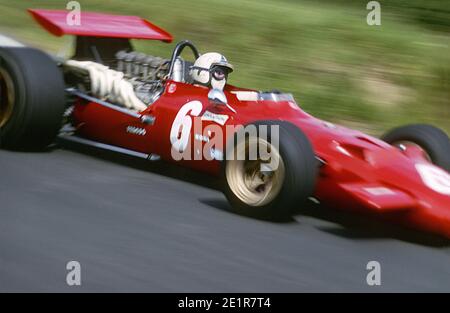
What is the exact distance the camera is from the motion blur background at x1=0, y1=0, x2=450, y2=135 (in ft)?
29.7

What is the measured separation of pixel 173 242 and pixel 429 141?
2.10 meters

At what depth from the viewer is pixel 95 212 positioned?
5.38 meters

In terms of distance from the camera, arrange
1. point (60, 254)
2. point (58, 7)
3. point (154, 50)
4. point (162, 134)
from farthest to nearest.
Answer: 1. point (58, 7)
2. point (154, 50)
3. point (162, 134)
4. point (60, 254)

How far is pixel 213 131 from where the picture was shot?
19.7 ft

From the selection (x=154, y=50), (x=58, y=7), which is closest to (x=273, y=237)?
(x=154, y=50)

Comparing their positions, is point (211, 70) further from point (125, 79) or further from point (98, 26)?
point (98, 26)

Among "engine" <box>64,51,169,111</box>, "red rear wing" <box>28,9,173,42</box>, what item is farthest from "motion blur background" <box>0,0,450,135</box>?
"engine" <box>64,51,169,111</box>

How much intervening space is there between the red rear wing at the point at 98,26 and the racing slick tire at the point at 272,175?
2.19m

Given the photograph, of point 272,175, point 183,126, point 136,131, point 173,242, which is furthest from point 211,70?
point 173,242

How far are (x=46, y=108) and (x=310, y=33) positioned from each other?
Answer: 490 cm

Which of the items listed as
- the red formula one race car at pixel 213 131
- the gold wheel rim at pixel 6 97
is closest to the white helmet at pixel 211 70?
the red formula one race car at pixel 213 131

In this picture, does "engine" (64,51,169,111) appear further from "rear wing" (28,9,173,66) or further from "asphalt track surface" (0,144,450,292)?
"asphalt track surface" (0,144,450,292)

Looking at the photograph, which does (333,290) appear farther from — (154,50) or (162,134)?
(154,50)
